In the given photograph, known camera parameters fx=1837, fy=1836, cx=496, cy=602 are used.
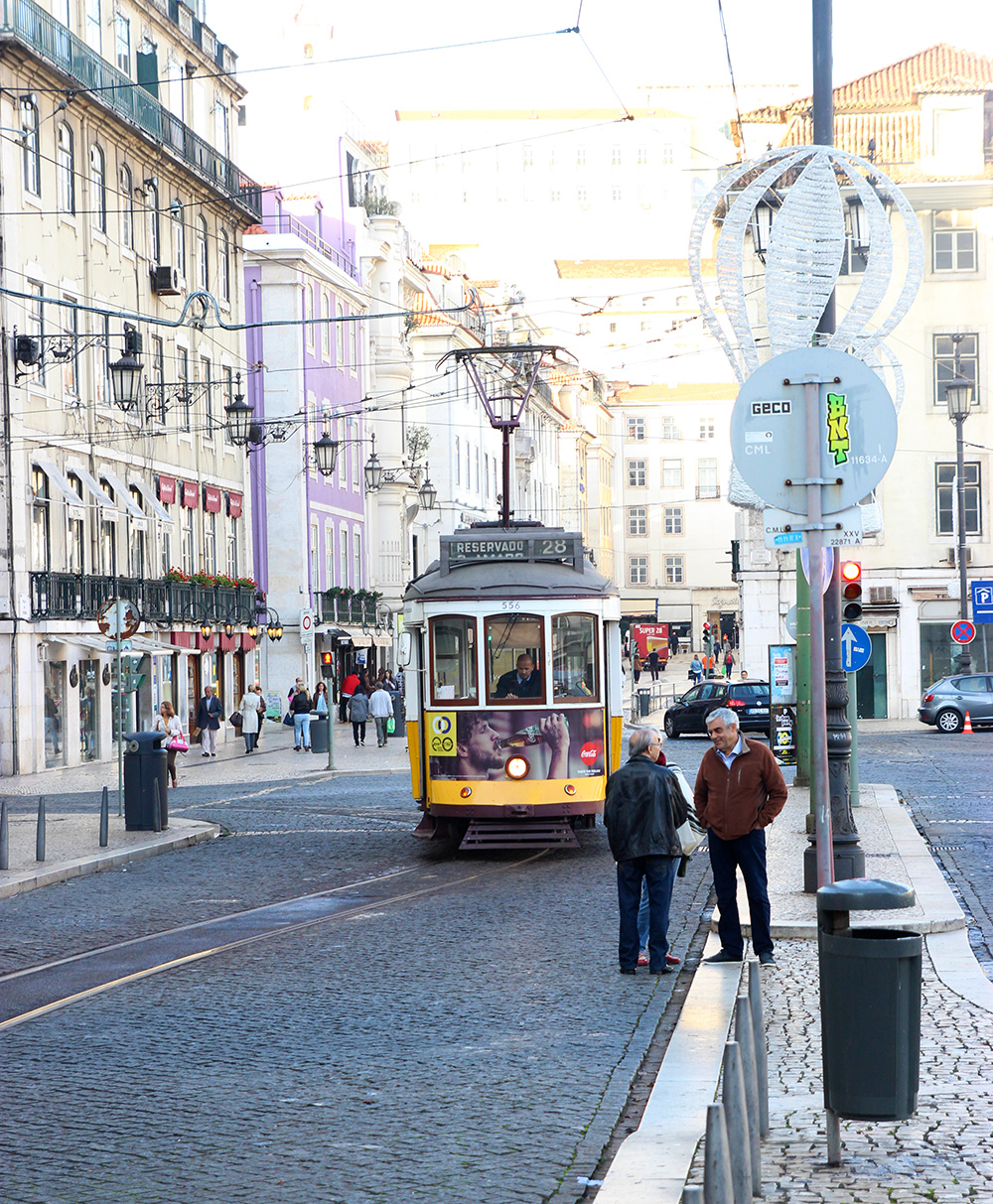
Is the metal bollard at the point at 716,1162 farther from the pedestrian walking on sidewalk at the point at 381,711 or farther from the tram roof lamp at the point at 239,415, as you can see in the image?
the pedestrian walking on sidewalk at the point at 381,711

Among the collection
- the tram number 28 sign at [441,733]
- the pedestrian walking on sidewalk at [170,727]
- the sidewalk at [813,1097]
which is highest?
the tram number 28 sign at [441,733]

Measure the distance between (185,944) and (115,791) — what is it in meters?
16.5

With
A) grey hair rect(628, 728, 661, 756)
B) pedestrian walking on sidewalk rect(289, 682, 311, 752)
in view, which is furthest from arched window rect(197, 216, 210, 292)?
grey hair rect(628, 728, 661, 756)

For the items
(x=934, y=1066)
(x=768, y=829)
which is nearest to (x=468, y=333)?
(x=768, y=829)

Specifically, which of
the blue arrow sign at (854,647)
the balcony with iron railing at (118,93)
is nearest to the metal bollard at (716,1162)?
the blue arrow sign at (854,647)

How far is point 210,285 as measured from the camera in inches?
1919

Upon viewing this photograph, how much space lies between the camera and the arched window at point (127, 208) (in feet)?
137

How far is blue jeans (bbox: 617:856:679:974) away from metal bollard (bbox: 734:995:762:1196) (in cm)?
486

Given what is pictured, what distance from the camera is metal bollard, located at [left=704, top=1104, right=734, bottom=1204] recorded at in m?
4.90

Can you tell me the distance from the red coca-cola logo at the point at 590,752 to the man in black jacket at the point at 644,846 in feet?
23.4

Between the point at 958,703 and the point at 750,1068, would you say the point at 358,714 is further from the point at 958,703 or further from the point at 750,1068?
the point at 750,1068

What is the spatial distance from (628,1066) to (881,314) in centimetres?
4596

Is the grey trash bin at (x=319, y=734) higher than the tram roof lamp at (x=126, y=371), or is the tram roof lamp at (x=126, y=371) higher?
the tram roof lamp at (x=126, y=371)

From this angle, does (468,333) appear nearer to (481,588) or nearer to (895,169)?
(895,169)
